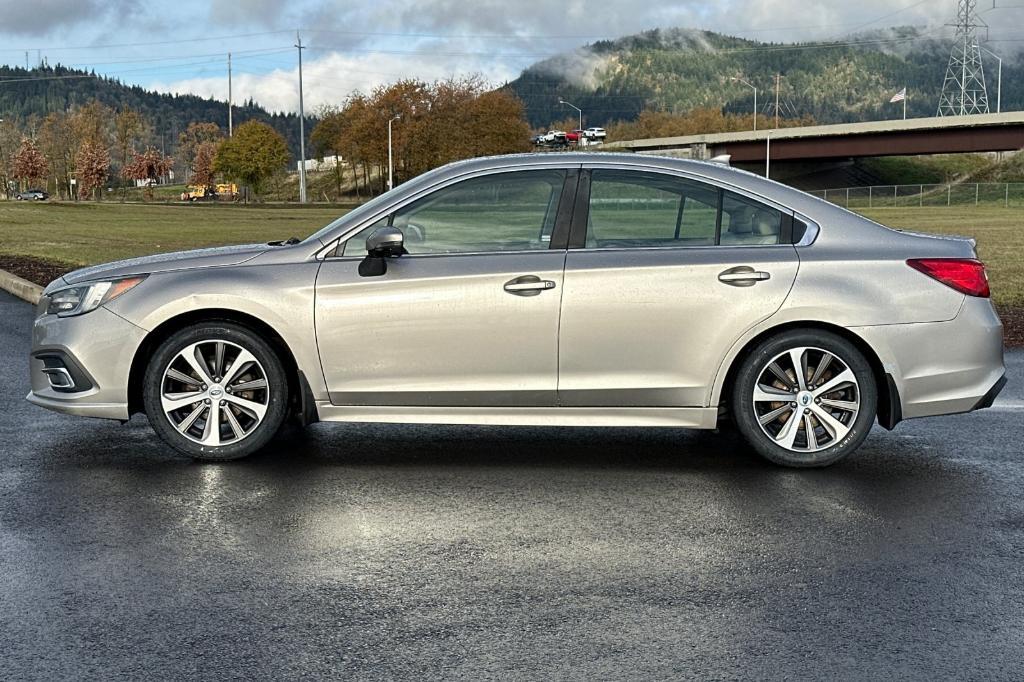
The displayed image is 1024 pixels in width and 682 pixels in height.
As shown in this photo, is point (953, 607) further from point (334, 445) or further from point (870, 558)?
point (334, 445)

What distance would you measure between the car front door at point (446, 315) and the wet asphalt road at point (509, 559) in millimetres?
443

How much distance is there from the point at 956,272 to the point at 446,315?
2670mm

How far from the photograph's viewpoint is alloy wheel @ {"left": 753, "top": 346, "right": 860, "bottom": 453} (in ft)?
21.5

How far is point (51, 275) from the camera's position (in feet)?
60.8

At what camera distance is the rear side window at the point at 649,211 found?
6.60m

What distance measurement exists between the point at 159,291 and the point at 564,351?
2.16m

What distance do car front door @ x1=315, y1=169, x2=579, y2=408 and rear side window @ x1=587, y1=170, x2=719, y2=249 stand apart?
172 millimetres

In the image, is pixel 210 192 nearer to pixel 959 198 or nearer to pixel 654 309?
pixel 959 198

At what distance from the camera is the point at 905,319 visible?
655cm

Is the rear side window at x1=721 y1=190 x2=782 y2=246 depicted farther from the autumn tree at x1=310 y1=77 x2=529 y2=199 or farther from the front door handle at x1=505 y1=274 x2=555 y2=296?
the autumn tree at x1=310 y1=77 x2=529 y2=199

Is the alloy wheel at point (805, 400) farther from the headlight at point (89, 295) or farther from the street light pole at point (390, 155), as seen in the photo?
the street light pole at point (390, 155)

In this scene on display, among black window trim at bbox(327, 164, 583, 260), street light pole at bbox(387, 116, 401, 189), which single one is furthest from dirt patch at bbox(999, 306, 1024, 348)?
street light pole at bbox(387, 116, 401, 189)

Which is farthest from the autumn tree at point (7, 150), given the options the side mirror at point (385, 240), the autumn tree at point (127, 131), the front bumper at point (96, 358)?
the side mirror at point (385, 240)

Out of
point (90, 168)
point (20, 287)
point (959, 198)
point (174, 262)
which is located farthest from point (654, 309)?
point (90, 168)
